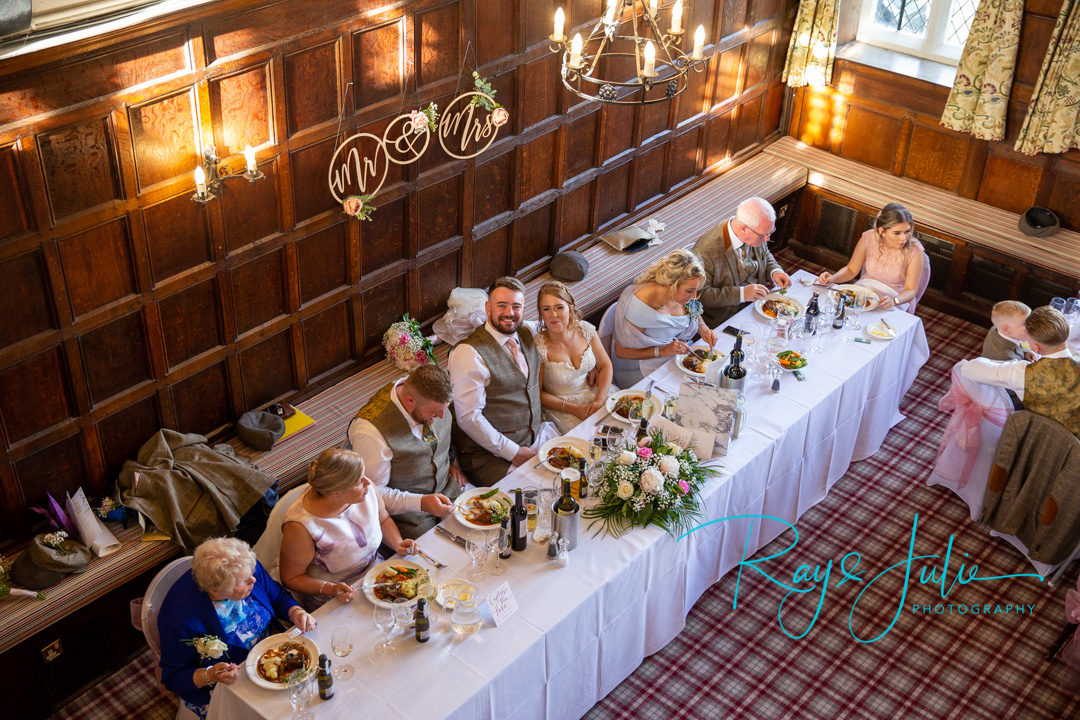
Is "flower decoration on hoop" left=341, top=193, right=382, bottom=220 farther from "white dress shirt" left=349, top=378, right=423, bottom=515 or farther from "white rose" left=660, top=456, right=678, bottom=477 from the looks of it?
"white rose" left=660, top=456, right=678, bottom=477

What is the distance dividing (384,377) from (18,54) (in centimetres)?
281

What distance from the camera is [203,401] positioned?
18.4ft

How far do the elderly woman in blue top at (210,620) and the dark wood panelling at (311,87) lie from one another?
88.8 inches

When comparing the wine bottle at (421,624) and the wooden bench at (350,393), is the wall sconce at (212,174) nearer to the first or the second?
the wooden bench at (350,393)

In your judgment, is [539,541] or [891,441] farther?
[891,441]

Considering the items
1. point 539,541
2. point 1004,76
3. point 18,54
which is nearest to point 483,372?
point 539,541

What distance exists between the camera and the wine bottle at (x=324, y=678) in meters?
3.93

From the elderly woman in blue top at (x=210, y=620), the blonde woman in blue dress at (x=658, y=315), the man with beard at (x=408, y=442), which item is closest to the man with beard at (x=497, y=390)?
the man with beard at (x=408, y=442)

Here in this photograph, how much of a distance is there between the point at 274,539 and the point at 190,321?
135 centimetres

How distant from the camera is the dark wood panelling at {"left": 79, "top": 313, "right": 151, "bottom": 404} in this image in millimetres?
4973

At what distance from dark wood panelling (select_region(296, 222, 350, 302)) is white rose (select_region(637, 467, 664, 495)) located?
221 centimetres

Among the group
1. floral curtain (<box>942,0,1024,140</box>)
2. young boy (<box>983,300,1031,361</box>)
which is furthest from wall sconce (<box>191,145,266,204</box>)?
floral curtain (<box>942,0,1024,140</box>)

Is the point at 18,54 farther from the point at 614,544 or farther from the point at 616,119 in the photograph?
the point at 616,119

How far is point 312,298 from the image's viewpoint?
5.91m
